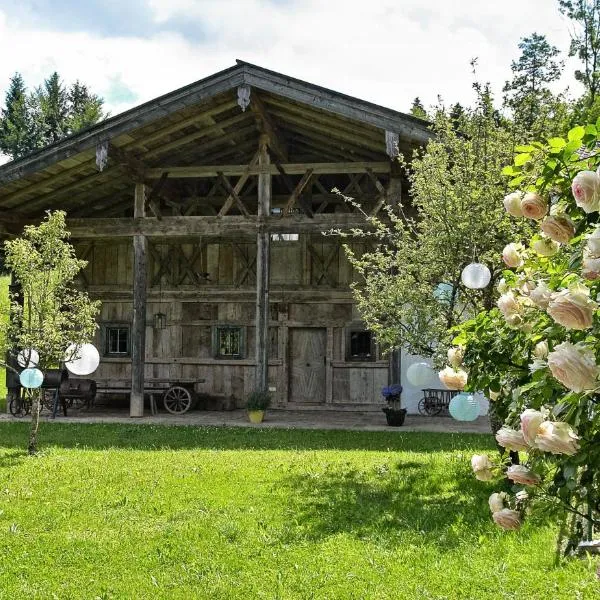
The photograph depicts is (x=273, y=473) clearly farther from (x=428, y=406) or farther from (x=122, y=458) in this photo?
(x=428, y=406)

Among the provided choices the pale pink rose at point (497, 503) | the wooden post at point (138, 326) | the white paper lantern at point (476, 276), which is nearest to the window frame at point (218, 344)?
the wooden post at point (138, 326)

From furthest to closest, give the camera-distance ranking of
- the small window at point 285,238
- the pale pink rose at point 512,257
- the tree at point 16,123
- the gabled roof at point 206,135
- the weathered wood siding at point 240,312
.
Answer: the tree at point 16,123
the small window at point 285,238
the weathered wood siding at point 240,312
the gabled roof at point 206,135
the pale pink rose at point 512,257

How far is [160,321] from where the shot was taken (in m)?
16.3

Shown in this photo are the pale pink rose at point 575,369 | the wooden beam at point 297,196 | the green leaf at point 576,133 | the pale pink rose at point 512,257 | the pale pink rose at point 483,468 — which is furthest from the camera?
the wooden beam at point 297,196

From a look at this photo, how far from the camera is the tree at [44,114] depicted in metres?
45.9

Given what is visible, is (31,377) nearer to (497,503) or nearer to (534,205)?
(497,503)

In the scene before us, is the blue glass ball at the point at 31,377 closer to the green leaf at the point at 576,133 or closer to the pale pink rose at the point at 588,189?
the green leaf at the point at 576,133

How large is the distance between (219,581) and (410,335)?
12.7 feet

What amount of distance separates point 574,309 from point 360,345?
1408 centimetres

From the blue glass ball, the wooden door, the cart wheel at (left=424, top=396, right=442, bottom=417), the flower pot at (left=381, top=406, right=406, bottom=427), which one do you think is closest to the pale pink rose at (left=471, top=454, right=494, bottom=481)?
the blue glass ball

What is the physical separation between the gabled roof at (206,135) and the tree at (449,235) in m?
3.66

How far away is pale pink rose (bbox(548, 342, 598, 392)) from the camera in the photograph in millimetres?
1550

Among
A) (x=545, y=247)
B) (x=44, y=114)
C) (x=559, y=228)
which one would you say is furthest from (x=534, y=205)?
(x=44, y=114)

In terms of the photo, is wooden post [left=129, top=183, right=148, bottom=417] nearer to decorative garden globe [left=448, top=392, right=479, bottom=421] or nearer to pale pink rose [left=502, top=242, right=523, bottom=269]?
decorative garden globe [left=448, top=392, right=479, bottom=421]
